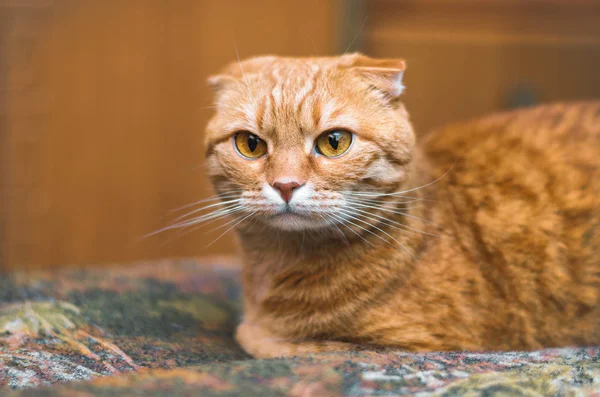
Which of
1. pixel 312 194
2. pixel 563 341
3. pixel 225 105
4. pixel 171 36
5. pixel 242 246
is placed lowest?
pixel 563 341

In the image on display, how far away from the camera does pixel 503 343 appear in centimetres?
154

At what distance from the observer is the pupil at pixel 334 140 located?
1451 mm

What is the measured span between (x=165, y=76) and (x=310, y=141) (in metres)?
2.13

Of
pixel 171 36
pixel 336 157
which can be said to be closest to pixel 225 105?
pixel 336 157

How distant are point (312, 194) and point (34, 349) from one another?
2.51 ft

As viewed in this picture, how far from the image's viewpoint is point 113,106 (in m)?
3.34

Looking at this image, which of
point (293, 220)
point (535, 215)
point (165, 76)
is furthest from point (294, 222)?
point (165, 76)

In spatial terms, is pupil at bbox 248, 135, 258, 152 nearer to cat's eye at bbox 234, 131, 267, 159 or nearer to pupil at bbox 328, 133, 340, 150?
cat's eye at bbox 234, 131, 267, 159

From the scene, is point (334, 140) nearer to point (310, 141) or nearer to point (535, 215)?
point (310, 141)

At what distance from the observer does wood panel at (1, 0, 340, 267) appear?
3.25 meters

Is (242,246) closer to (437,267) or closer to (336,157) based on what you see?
(336,157)

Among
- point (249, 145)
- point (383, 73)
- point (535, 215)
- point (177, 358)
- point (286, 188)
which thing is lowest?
point (177, 358)

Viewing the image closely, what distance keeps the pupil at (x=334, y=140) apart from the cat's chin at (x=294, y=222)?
194 mm

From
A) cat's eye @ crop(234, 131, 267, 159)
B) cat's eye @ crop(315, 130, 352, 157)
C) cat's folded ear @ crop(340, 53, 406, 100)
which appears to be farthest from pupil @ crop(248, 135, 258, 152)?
cat's folded ear @ crop(340, 53, 406, 100)
